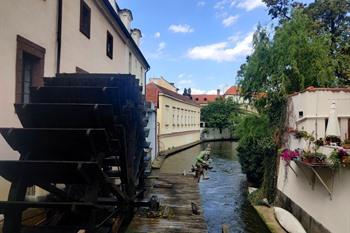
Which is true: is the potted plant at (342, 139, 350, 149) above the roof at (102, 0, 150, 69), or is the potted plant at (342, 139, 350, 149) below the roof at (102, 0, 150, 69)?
below

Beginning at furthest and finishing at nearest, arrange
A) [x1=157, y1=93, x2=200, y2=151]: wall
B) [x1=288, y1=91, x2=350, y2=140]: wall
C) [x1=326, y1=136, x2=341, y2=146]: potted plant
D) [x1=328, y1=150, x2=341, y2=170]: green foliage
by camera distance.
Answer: [x1=157, y1=93, x2=200, y2=151]: wall → [x1=288, y1=91, x2=350, y2=140]: wall → [x1=326, y1=136, x2=341, y2=146]: potted plant → [x1=328, y1=150, x2=341, y2=170]: green foliage

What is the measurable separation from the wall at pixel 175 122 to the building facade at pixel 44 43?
1497cm

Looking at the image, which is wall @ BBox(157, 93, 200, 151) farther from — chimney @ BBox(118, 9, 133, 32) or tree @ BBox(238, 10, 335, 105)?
tree @ BBox(238, 10, 335, 105)

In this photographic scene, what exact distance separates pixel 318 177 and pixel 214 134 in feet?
151

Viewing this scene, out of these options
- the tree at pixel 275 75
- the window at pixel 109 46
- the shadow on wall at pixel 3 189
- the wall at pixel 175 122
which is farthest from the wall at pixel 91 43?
the wall at pixel 175 122

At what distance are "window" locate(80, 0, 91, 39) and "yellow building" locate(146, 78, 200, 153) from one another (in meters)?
16.1

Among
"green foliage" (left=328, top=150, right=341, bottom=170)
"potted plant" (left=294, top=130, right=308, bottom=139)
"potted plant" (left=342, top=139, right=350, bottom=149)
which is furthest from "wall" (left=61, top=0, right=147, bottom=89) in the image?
"potted plant" (left=342, top=139, right=350, bottom=149)

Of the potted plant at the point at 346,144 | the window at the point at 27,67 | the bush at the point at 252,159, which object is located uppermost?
the window at the point at 27,67

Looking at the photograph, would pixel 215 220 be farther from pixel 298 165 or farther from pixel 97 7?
pixel 97 7

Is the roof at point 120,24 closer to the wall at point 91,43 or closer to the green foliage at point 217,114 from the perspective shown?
the wall at point 91,43

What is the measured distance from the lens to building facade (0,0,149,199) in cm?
671

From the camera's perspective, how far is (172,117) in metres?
32.2

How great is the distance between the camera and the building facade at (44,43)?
6.71 meters

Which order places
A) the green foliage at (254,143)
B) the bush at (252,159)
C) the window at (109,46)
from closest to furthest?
the green foliage at (254,143) < the window at (109,46) < the bush at (252,159)
